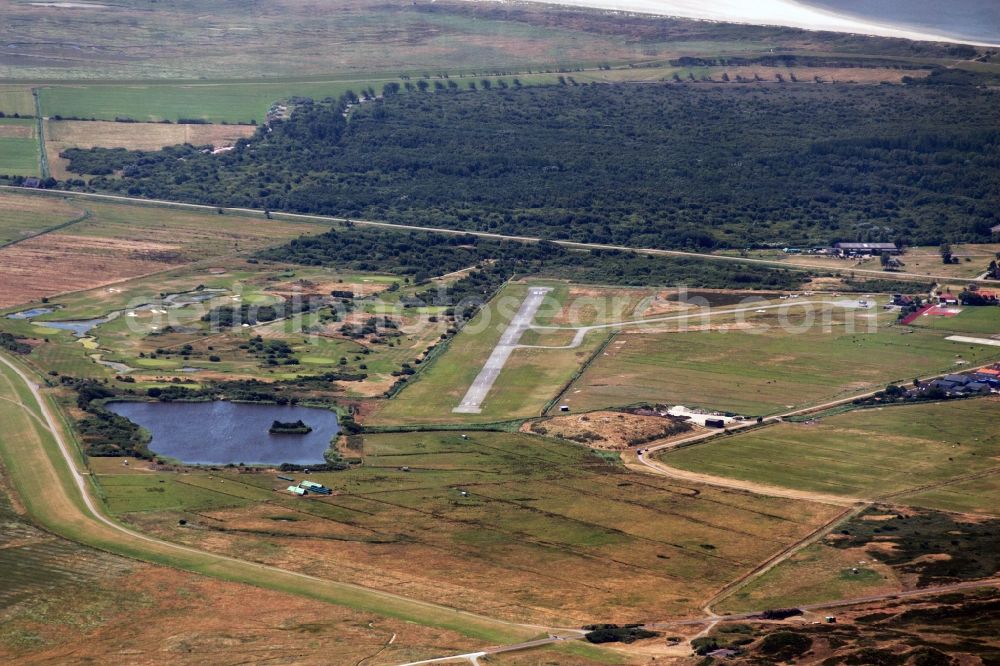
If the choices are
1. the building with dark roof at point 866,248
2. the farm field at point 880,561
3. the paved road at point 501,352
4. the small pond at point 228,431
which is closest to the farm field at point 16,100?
the paved road at point 501,352

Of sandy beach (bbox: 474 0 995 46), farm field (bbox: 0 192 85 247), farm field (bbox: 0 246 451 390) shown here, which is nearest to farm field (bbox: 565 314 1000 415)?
farm field (bbox: 0 246 451 390)

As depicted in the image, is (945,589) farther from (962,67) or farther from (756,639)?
(962,67)

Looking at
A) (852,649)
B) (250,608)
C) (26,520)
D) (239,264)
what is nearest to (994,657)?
(852,649)

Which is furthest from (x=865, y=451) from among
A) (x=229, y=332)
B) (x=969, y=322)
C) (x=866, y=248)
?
(x=866, y=248)

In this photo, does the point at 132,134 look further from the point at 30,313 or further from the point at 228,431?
the point at 228,431

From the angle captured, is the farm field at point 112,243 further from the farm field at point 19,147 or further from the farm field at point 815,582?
the farm field at point 815,582

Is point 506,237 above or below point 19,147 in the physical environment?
below

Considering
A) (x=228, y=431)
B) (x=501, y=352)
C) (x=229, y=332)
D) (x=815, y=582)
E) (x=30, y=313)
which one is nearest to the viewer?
(x=815, y=582)
